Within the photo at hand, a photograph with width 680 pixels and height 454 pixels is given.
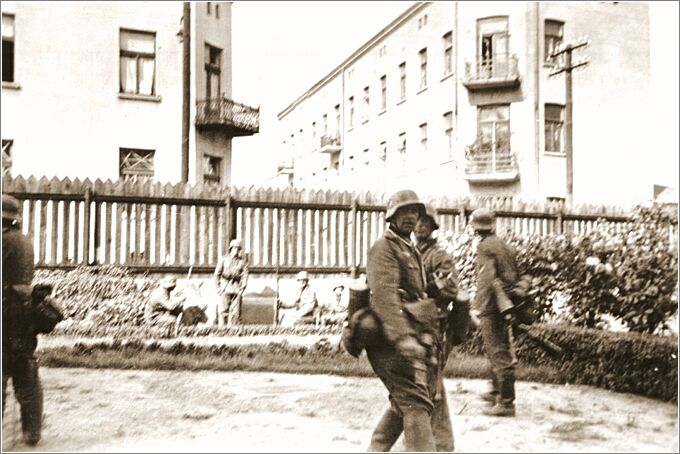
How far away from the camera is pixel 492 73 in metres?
8.73

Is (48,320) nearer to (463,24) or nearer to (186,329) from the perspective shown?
(186,329)

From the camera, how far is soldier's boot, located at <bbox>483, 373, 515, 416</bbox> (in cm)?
513

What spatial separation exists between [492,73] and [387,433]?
19.7 feet

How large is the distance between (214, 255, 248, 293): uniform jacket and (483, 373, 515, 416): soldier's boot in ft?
15.9

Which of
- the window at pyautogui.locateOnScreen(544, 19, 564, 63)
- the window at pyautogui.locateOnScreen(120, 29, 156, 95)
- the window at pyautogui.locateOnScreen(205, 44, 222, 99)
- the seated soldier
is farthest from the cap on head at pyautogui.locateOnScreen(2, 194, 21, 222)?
the window at pyautogui.locateOnScreen(544, 19, 564, 63)

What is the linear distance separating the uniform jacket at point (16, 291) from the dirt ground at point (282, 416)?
0.55m

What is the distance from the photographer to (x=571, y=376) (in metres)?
6.32

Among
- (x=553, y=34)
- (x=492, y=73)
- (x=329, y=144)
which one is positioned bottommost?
(x=329, y=144)

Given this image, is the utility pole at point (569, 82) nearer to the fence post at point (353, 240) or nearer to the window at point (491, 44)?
the window at point (491, 44)

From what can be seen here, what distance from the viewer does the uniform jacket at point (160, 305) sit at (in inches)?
326

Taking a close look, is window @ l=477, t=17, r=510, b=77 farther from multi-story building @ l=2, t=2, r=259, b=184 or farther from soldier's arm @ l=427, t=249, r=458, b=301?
soldier's arm @ l=427, t=249, r=458, b=301

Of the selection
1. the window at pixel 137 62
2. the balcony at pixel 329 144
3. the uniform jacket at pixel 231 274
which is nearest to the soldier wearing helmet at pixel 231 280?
the uniform jacket at pixel 231 274

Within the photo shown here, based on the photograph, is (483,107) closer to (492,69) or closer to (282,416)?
→ (492,69)

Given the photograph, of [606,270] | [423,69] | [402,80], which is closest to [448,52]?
[423,69]
